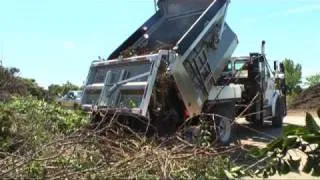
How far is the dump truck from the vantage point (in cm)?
983

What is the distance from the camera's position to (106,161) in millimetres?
6172

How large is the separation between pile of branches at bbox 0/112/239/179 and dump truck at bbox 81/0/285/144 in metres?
1.86

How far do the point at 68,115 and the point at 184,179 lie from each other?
6.72 m

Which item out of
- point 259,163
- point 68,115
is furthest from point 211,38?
point 259,163

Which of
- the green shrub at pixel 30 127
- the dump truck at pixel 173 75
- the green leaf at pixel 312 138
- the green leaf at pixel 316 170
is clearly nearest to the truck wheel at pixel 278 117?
the dump truck at pixel 173 75

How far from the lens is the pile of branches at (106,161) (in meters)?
5.87

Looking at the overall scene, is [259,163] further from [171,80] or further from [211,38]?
[211,38]

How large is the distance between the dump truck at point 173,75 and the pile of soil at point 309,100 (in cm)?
1621

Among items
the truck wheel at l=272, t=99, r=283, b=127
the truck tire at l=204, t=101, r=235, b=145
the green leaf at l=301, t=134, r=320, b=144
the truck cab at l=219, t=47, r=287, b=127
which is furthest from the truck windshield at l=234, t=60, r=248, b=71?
the green leaf at l=301, t=134, r=320, b=144

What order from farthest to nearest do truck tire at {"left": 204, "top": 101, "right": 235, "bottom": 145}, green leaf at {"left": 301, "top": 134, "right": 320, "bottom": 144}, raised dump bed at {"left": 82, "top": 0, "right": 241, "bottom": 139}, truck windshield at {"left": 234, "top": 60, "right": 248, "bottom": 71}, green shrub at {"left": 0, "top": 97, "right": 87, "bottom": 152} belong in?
truck windshield at {"left": 234, "top": 60, "right": 248, "bottom": 71}, truck tire at {"left": 204, "top": 101, "right": 235, "bottom": 145}, raised dump bed at {"left": 82, "top": 0, "right": 241, "bottom": 139}, green shrub at {"left": 0, "top": 97, "right": 87, "bottom": 152}, green leaf at {"left": 301, "top": 134, "right": 320, "bottom": 144}

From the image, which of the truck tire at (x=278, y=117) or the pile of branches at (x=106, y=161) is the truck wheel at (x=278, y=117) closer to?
the truck tire at (x=278, y=117)

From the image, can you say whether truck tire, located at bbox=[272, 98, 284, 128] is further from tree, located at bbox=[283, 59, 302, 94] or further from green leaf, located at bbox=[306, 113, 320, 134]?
tree, located at bbox=[283, 59, 302, 94]

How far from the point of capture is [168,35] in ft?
39.9

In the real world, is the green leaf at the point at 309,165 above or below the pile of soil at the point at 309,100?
below
